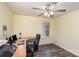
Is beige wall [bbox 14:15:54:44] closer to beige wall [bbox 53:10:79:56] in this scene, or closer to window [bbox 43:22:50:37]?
window [bbox 43:22:50:37]

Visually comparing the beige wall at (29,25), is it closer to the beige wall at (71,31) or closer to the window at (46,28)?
the window at (46,28)

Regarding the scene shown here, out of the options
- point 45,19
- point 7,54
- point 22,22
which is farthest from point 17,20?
point 7,54

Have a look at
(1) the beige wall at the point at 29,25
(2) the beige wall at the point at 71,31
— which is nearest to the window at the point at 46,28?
(1) the beige wall at the point at 29,25

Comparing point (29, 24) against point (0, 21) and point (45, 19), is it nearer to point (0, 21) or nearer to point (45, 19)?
point (45, 19)

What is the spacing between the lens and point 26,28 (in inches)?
246

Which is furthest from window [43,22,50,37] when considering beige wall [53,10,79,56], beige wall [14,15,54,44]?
beige wall [53,10,79,56]

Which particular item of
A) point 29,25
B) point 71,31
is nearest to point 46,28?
point 29,25

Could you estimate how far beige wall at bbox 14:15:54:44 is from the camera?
583 centimetres

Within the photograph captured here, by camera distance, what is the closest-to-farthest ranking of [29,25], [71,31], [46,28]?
[71,31]
[29,25]
[46,28]

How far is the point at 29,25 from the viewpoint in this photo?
6.29 m

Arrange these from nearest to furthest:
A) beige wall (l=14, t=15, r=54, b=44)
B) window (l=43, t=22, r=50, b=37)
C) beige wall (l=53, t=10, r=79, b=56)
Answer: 1. beige wall (l=53, t=10, r=79, b=56)
2. beige wall (l=14, t=15, r=54, b=44)
3. window (l=43, t=22, r=50, b=37)

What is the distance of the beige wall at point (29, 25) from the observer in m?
5.83

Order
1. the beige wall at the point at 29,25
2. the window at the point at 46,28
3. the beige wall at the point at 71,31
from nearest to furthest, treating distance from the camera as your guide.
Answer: the beige wall at the point at 71,31, the beige wall at the point at 29,25, the window at the point at 46,28

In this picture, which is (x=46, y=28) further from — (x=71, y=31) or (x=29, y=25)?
(x=71, y=31)
